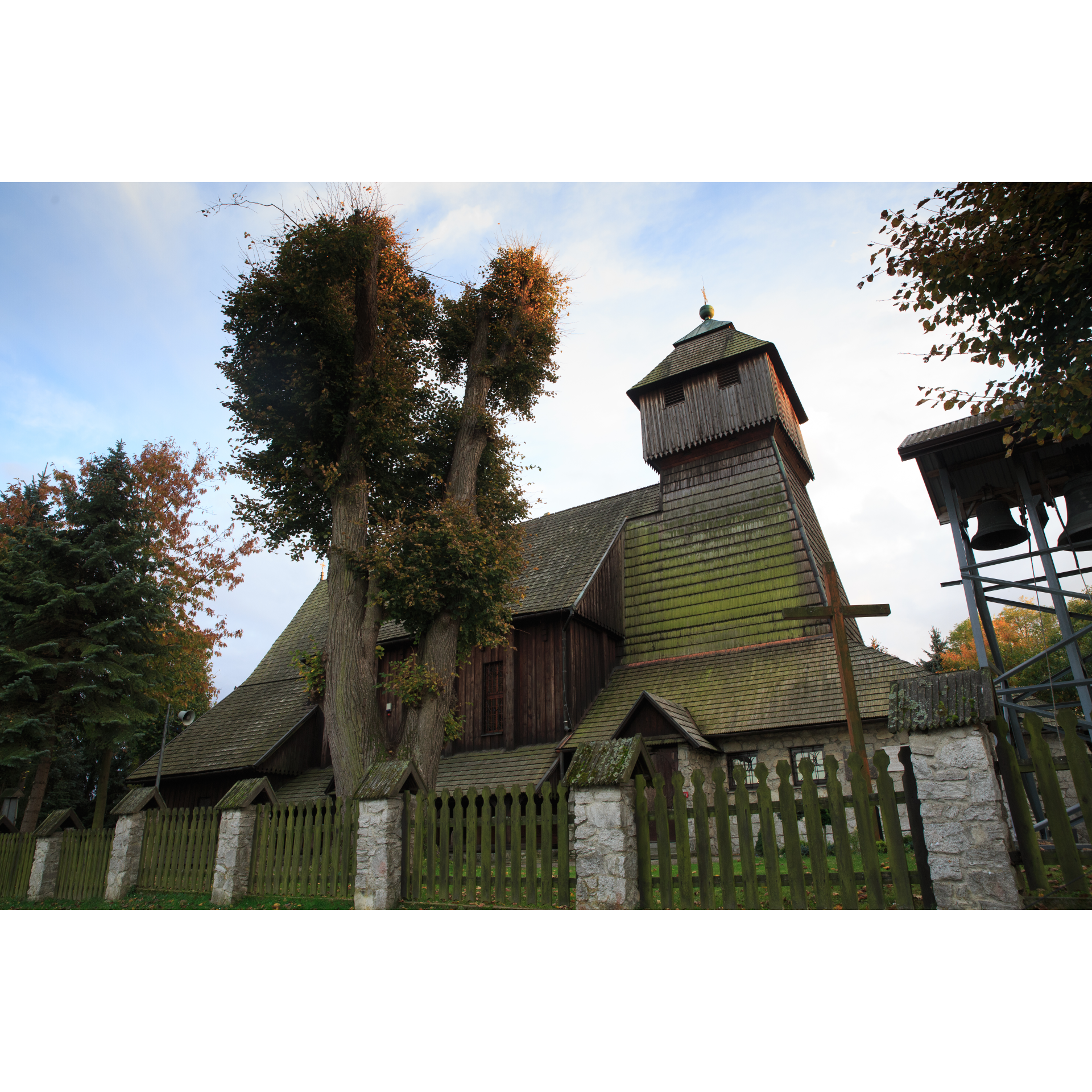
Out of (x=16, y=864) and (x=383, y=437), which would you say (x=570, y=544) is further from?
(x=16, y=864)

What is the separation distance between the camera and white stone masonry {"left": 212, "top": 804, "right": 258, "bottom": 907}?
9109 millimetres

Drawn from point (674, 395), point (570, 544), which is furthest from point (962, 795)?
point (674, 395)

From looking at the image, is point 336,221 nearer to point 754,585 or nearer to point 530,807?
point 530,807

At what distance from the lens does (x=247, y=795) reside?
31.2 ft

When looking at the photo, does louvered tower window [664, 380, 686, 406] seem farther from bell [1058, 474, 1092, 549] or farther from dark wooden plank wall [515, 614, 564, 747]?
bell [1058, 474, 1092, 549]

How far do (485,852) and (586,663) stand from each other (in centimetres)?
980

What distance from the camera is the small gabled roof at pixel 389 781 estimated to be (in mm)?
7824

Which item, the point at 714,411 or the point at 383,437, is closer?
the point at 383,437

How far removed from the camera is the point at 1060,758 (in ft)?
15.6

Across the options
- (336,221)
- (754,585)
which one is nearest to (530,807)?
(336,221)

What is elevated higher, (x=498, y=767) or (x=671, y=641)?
(x=671, y=641)

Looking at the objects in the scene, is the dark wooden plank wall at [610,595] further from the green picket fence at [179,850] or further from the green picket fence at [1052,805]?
the green picket fence at [1052,805]

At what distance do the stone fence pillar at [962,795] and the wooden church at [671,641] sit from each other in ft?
26.4

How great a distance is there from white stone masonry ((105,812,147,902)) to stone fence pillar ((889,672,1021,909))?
11620mm
